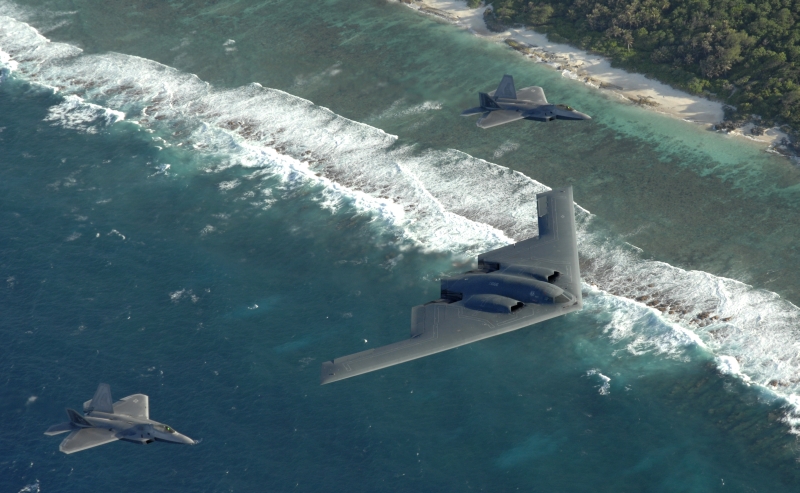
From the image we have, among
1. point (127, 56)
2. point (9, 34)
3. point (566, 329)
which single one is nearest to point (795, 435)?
point (566, 329)

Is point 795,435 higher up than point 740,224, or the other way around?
point 740,224

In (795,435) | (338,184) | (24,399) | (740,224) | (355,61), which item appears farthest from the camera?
(355,61)

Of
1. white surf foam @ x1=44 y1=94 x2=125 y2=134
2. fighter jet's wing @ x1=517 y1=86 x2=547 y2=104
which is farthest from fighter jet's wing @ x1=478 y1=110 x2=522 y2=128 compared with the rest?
white surf foam @ x1=44 y1=94 x2=125 y2=134

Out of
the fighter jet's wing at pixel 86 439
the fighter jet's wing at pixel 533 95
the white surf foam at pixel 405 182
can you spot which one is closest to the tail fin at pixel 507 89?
the fighter jet's wing at pixel 533 95

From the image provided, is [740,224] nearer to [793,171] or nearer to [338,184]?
[793,171]

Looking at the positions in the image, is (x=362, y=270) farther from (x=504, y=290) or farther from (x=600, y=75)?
(x=600, y=75)

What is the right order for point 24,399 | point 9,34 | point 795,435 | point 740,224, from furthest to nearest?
point 9,34 → point 740,224 → point 24,399 → point 795,435

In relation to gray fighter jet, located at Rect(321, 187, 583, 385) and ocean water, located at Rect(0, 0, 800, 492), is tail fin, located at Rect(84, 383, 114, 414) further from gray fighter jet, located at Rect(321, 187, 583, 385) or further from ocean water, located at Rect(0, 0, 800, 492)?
gray fighter jet, located at Rect(321, 187, 583, 385)
